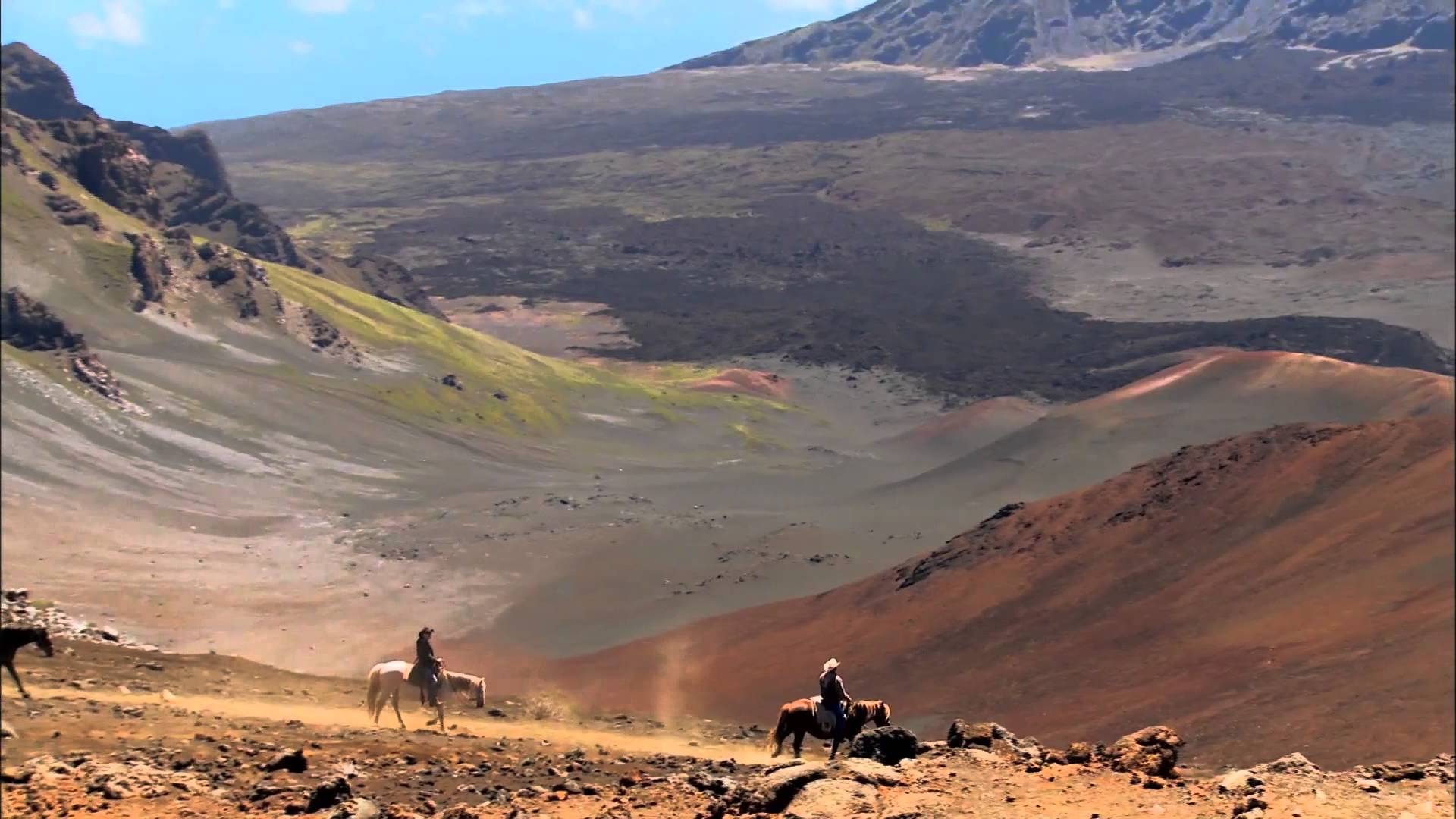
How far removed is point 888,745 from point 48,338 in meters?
36.5

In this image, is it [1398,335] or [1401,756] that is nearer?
[1401,756]

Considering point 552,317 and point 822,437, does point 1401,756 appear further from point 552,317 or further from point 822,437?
point 552,317

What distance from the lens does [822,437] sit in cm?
6562

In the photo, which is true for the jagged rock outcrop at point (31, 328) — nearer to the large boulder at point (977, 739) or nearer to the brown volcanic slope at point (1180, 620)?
the brown volcanic slope at point (1180, 620)

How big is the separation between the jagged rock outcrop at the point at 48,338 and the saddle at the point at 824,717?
33016mm

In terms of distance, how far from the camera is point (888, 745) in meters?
12.1

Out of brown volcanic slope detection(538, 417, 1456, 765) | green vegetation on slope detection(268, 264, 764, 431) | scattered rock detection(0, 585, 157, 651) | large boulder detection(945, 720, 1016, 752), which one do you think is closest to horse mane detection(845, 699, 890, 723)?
large boulder detection(945, 720, 1016, 752)

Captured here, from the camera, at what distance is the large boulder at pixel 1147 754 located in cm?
1197

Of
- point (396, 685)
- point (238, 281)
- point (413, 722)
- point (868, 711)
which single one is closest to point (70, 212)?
point (238, 281)

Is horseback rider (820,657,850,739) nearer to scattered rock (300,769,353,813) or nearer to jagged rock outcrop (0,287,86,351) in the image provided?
scattered rock (300,769,353,813)

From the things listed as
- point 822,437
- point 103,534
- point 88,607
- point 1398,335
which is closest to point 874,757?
point 88,607

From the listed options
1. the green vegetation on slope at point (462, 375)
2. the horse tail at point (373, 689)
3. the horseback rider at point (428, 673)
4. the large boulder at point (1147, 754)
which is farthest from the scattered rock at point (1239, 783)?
the green vegetation on slope at point (462, 375)

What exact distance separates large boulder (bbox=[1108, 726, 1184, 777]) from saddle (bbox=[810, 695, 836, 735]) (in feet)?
8.43

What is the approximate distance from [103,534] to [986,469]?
968 inches
